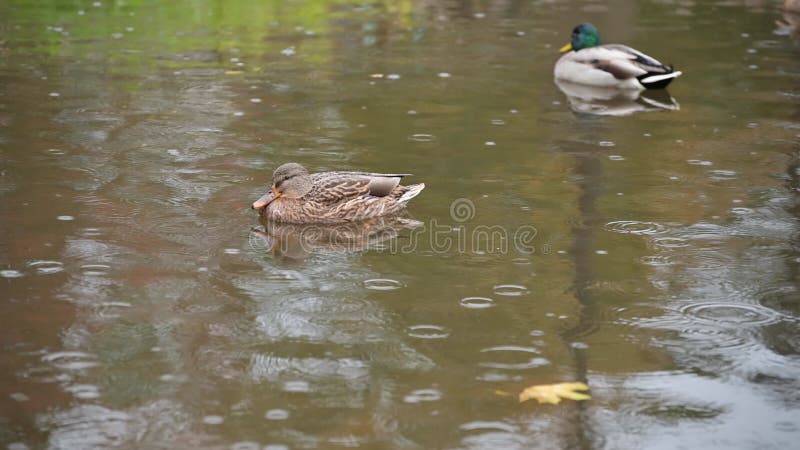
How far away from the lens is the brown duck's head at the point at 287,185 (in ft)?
27.3

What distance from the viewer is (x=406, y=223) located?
8.30 metres

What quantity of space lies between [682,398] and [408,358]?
4.58ft

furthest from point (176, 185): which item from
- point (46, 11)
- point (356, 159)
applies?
point (46, 11)

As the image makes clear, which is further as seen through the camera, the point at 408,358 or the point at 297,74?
the point at 297,74

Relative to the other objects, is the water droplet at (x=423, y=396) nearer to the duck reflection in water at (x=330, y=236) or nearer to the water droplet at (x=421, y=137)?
the duck reflection in water at (x=330, y=236)

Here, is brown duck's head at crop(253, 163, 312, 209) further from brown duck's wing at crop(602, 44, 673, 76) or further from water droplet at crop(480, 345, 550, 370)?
brown duck's wing at crop(602, 44, 673, 76)

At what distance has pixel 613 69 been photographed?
43.5ft

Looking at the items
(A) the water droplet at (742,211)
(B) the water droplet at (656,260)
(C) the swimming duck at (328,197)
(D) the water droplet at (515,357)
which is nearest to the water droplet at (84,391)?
(D) the water droplet at (515,357)

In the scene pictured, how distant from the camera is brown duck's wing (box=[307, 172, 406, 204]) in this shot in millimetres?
8312

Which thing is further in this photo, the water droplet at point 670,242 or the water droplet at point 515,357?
the water droplet at point 670,242

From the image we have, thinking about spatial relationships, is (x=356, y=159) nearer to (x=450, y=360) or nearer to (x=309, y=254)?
(x=309, y=254)

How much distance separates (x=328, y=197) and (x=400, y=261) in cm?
108

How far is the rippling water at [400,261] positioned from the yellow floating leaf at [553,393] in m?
0.05

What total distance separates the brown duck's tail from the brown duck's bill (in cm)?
91
